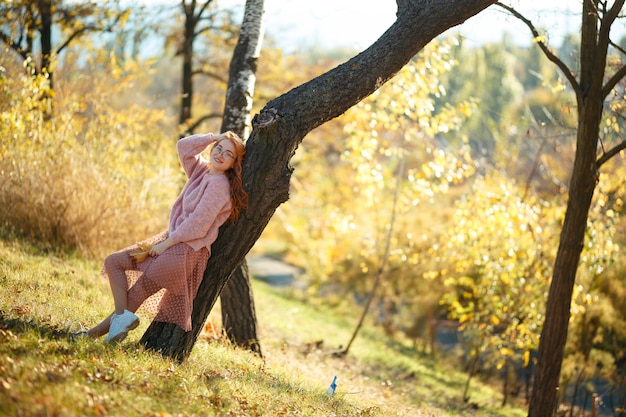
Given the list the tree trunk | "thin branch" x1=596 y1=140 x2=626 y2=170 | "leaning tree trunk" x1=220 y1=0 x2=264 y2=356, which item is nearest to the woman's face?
"leaning tree trunk" x1=220 y1=0 x2=264 y2=356

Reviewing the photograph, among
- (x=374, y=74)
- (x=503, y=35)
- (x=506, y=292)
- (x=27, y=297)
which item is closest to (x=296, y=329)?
(x=506, y=292)

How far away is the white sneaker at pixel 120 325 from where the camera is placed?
4.39 m

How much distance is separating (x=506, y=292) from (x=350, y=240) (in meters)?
5.59

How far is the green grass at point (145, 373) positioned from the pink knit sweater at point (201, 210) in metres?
0.83

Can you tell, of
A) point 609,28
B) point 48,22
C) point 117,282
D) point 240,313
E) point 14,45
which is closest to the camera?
point 117,282

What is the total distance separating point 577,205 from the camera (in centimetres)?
643

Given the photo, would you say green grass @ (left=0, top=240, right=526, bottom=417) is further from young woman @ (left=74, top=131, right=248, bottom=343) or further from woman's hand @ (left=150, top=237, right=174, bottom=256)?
woman's hand @ (left=150, top=237, right=174, bottom=256)

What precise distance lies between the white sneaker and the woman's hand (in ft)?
1.47

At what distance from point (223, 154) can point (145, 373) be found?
154 centimetres

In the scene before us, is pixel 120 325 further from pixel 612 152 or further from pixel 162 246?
pixel 612 152

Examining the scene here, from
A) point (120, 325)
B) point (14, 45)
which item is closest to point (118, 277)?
point (120, 325)

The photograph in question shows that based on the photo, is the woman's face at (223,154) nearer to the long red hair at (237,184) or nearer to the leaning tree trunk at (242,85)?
the long red hair at (237,184)

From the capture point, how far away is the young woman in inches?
175

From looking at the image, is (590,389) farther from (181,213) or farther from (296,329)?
(181,213)
